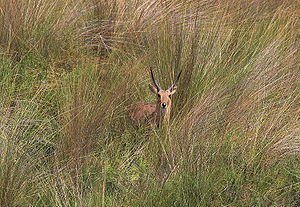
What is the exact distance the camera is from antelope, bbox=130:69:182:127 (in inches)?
186

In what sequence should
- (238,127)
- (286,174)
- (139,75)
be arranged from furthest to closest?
(139,75), (238,127), (286,174)

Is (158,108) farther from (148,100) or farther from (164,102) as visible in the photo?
(148,100)

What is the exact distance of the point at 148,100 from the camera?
214 inches

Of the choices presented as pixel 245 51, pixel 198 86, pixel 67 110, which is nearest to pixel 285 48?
pixel 245 51

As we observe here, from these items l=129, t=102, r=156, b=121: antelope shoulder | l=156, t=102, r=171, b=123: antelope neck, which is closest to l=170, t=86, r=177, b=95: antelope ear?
l=156, t=102, r=171, b=123: antelope neck

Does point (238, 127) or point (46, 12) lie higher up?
point (46, 12)

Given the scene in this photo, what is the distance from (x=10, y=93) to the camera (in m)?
4.61

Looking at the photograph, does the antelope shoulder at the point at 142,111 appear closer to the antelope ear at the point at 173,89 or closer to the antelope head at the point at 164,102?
the antelope head at the point at 164,102

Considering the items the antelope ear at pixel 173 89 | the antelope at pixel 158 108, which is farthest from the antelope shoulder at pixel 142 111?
the antelope ear at pixel 173 89

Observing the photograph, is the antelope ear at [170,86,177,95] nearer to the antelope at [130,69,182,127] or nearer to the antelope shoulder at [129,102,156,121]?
the antelope at [130,69,182,127]

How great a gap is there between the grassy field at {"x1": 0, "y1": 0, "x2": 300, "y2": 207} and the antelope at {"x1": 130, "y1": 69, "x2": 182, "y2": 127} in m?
0.09

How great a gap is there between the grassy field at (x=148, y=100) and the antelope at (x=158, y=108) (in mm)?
89

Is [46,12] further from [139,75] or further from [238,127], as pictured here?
[238,127]

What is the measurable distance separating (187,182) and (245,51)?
2147mm
